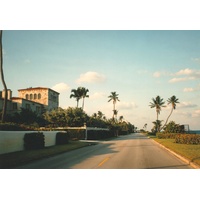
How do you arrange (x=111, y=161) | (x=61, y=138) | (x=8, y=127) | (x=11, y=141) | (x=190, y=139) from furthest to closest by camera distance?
(x=190, y=139)
(x=61, y=138)
(x=8, y=127)
(x=11, y=141)
(x=111, y=161)

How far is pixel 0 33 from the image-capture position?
19.4 metres

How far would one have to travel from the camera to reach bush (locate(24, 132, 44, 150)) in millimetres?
17795

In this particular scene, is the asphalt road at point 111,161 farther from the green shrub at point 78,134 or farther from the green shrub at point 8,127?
the green shrub at point 78,134

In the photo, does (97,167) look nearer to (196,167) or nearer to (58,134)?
(196,167)

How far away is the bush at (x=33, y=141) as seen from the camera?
1780 cm

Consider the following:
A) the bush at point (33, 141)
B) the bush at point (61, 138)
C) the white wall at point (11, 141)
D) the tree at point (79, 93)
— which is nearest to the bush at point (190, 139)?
the bush at point (61, 138)

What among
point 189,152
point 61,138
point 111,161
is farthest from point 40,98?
point 111,161

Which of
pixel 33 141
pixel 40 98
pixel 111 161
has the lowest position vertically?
pixel 111 161

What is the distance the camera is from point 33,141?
1834 cm

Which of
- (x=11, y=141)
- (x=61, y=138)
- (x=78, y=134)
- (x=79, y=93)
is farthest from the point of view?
(x=79, y=93)

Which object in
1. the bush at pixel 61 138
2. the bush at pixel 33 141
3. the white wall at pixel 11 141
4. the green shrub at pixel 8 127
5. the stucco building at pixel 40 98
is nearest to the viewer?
the white wall at pixel 11 141

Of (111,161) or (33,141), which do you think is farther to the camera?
(33,141)

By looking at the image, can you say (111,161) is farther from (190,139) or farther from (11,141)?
(190,139)
